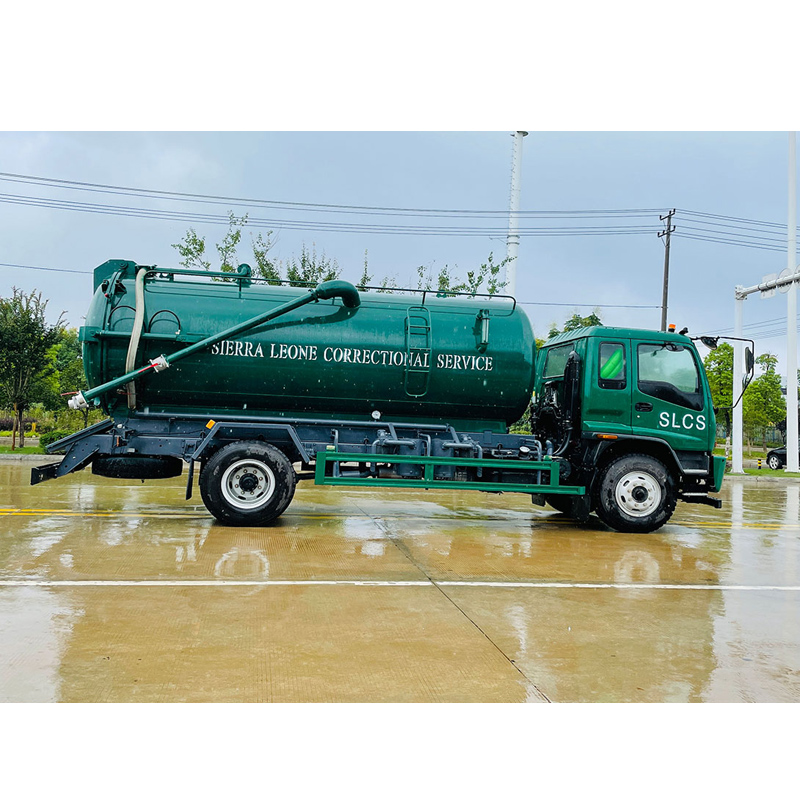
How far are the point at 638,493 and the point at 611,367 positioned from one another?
1.74m

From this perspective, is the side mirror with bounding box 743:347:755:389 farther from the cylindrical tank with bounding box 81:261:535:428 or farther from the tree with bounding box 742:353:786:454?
the tree with bounding box 742:353:786:454

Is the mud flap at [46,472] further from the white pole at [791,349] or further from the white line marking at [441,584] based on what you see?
the white pole at [791,349]

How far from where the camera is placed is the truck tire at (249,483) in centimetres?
909

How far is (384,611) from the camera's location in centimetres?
559

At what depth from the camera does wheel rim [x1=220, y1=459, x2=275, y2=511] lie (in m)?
9.15

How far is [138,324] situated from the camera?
9156 millimetres

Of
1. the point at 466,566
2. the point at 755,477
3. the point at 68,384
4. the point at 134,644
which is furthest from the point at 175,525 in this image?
the point at 68,384

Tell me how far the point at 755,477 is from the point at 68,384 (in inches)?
1017

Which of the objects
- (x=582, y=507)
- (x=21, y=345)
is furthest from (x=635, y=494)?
(x=21, y=345)

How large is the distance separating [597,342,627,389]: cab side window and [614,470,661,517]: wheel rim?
1226 mm

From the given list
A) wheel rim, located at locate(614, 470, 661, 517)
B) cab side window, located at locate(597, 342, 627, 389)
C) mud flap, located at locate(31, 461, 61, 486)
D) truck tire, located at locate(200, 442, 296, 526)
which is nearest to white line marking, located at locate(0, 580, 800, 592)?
truck tire, located at locate(200, 442, 296, 526)

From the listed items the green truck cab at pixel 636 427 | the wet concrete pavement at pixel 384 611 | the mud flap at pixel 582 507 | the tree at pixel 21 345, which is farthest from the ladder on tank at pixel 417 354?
the tree at pixel 21 345

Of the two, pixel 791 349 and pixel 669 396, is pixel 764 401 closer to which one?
pixel 791 349

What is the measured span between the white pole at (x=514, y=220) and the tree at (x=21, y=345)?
1446cm
